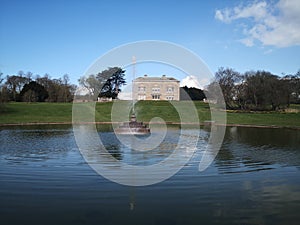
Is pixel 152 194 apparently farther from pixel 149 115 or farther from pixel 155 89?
pixel 155 89

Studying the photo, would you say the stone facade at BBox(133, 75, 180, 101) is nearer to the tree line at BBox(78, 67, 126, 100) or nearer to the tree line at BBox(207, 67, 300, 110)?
the tree line at BBox(78, 67, 126, 100)

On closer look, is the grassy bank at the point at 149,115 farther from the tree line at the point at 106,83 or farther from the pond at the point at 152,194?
the pond at the point at 152,194

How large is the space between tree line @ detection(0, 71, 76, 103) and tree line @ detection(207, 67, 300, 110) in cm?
4417

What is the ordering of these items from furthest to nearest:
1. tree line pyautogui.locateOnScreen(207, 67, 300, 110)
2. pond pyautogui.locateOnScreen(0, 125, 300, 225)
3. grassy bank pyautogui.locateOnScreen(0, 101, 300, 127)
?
tree line pyautogui.locateOnScreen(207, 67, 300, 110), grassy bank pyautogui.locateOnScreen(0, 101, 300, 127), pond pyautogui.locateOnScreen(0, 125, 300, 225)

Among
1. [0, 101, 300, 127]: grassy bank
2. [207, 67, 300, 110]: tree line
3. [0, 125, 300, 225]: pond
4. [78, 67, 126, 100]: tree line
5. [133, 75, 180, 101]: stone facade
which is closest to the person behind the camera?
[0, 125, 300, 225]: pond

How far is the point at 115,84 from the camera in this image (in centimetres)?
6531

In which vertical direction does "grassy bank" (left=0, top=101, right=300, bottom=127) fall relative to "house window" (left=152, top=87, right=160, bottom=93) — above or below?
below

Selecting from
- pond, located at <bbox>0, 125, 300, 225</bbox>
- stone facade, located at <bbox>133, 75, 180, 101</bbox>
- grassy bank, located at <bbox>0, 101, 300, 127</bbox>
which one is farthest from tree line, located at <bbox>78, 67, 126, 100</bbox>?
pond, located at <bbox>0, 125, 300, 225</bbox>

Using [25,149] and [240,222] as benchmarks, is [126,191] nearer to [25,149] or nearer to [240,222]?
[240,222]

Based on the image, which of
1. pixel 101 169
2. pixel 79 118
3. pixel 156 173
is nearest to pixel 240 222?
pixel 156 173

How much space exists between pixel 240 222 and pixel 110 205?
2786 millimetres

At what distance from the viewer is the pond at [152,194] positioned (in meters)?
5.66

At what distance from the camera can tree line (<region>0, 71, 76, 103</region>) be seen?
256ft

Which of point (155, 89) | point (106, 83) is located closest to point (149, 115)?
point (106, 83)
